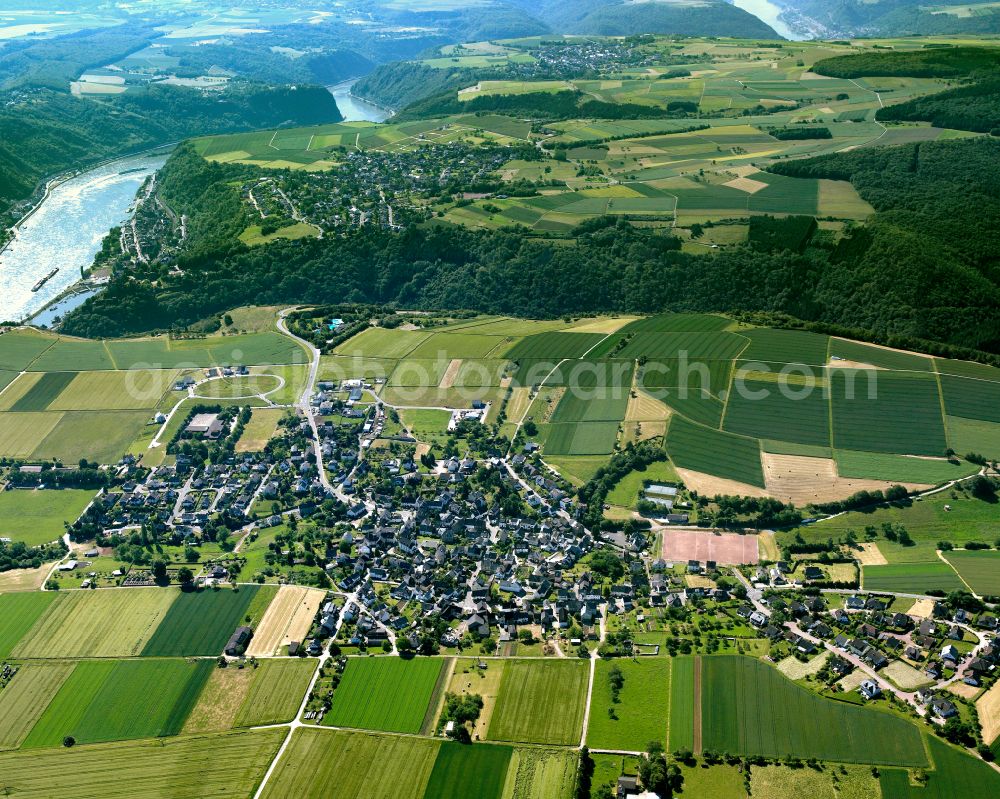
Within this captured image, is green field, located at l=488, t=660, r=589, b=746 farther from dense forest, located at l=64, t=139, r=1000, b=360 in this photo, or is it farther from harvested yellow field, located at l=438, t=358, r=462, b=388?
dense forest, located at l=64, t=139, r=1000, b=360

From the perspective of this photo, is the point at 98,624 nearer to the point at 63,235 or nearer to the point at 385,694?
the point at 385,694

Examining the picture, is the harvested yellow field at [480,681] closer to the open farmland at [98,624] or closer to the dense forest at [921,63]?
the open farmland at [98,624]

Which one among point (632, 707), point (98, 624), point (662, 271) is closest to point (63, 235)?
point (662, 271)

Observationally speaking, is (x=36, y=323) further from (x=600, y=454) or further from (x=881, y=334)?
(x=881, y=334)

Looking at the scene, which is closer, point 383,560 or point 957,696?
point 957,696

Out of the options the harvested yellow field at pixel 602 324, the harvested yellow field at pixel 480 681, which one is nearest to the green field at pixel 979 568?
the harvested yellow field at pixel 480 681

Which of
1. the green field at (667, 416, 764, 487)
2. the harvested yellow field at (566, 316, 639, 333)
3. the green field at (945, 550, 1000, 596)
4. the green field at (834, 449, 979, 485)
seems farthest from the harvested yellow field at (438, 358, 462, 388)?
the green field at (945, 550, 1000, 596)

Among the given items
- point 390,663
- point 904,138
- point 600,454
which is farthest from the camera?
point 904,138

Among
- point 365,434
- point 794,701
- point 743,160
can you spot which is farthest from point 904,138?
point 794,701
